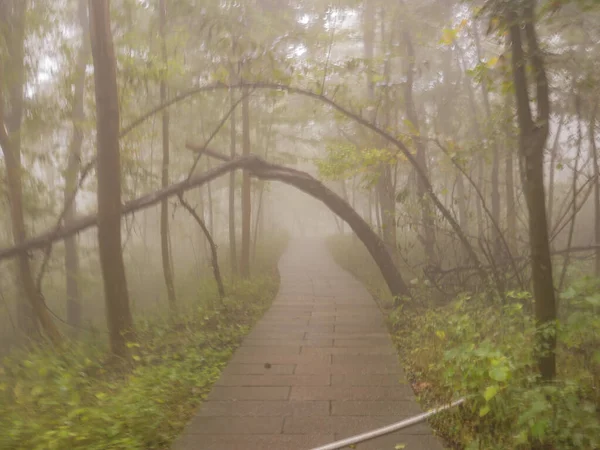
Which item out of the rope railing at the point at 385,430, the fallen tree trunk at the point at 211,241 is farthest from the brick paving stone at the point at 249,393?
the fallen tree trunk at the point at 211,241

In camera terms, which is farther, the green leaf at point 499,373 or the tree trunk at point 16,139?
the tree trunk at point 16,139

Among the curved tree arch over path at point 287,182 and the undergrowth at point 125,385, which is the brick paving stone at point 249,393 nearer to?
the undergrowth at point 125,385

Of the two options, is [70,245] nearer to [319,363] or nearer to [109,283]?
[109,283]

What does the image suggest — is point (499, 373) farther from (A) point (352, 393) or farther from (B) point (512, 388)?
(A) point (352, 393)

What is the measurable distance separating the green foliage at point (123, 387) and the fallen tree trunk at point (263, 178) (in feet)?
6.03

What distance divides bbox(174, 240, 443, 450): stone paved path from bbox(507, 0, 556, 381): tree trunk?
1.34 metres

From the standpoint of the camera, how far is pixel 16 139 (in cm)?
1025

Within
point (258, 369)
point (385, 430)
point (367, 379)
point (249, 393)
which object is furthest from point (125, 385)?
point (385, 430)

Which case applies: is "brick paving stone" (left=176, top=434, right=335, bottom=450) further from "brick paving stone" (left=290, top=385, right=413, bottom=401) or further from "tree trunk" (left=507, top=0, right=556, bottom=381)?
"tree trunk" (left=507, top=0, right=556, bottom=381)

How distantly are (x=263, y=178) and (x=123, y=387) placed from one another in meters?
4.86

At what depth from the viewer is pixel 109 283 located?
7227 mm

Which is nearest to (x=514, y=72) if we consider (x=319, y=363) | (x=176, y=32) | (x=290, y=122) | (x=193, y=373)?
(x=319, y=363)

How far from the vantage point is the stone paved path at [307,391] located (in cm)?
419

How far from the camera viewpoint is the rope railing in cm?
398
